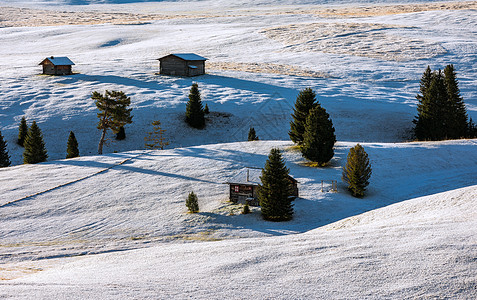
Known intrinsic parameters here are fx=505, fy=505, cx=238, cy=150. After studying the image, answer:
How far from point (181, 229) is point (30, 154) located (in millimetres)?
26047

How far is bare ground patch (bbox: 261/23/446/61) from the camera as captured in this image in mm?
99375

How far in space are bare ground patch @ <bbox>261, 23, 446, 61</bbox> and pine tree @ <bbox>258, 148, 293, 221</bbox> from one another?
70.2 metres

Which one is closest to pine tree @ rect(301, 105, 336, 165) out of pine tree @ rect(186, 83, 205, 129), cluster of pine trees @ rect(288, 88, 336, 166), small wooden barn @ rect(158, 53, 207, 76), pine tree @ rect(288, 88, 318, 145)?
cluster of pine trees @ rect(288, 88, 336, 166)

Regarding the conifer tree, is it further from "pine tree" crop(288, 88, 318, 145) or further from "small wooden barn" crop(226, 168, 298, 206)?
"small wooden barn" crop(226, 168, 298, 206)

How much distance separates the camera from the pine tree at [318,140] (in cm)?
4197

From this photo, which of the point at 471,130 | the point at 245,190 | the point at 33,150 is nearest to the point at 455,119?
the point at 471,130

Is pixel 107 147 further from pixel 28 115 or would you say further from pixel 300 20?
pixel 300 20

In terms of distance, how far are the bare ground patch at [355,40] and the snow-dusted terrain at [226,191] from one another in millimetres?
831

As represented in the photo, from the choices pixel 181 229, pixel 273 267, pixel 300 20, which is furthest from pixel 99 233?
pixel 300 20

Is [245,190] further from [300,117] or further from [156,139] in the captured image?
[156,139]

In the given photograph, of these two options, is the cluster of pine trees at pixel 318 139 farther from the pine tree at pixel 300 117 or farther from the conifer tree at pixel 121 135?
the conifer tree at pixel 121 135

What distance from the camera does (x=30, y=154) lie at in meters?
50.2

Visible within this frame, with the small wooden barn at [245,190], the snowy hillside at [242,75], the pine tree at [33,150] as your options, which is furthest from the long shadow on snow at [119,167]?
the snowy hillside at [242,75]

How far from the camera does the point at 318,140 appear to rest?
42.0 metres
